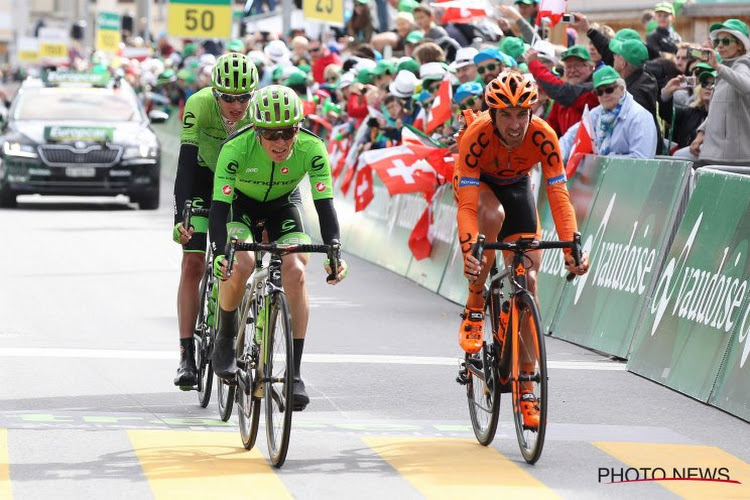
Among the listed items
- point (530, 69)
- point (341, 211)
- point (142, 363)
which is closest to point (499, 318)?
point (142, 363)

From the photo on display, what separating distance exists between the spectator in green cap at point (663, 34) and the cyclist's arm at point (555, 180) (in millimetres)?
8183

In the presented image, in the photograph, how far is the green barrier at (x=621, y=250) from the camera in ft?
38.5

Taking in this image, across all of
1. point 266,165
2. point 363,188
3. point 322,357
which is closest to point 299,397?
point 266,165

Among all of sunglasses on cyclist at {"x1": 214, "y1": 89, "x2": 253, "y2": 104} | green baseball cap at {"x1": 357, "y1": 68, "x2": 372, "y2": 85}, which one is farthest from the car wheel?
sunglasses on cyclist at {"x1": 214, "y1": 89, "x2": 253, "y2": 104}

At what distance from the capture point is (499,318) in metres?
8.63

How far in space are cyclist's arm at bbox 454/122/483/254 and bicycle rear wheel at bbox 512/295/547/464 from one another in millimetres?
577

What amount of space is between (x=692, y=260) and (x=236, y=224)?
3.59 metres

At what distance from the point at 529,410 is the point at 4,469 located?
2.50m

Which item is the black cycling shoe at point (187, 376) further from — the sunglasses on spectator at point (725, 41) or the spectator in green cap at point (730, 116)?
the sunglasses on spectator at point (725, 41)

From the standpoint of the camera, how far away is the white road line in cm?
1153

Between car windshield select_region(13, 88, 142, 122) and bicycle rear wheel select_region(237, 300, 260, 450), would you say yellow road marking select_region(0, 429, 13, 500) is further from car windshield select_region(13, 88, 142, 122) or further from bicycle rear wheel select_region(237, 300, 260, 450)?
car windshield select_region(13, 88, 142, 122)

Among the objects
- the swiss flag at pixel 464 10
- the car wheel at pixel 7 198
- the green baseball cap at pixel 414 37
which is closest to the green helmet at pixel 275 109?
the swiss flag at pixel 464 10

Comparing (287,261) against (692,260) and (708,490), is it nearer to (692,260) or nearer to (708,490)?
(708,490)

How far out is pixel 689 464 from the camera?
820 cm
